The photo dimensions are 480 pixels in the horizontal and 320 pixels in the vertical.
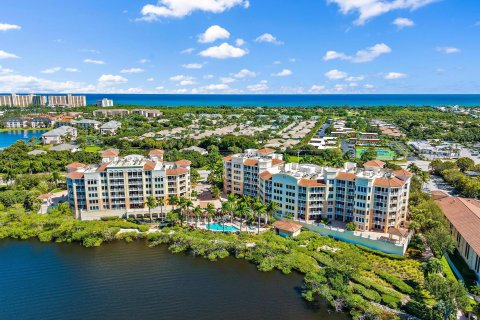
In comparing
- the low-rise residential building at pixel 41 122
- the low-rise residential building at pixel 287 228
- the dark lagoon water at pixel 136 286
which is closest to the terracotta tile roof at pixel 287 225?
the low-rise residential building at pixel 287 228

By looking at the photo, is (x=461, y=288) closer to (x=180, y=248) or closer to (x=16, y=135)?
(x=180, y=248)

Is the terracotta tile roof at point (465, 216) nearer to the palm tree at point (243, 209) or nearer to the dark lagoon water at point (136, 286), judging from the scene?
the dark lagoon water at point (136, 286)

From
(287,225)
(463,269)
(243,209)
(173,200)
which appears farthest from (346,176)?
(173,200)

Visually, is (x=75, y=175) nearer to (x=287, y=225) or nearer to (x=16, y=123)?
(x=287, y=225)

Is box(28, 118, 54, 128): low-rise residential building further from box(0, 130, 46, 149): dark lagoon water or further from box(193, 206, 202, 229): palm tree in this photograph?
box(193, 206, 202, 229): palm tree

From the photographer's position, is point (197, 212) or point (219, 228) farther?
point (219, 228)
